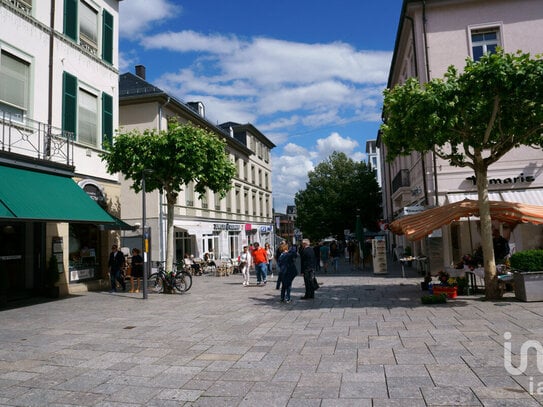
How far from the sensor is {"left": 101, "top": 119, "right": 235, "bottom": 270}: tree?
14.0 metres

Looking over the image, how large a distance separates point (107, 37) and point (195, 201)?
534 inches

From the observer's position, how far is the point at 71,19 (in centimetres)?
1468

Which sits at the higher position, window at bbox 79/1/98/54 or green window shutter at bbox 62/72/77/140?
window at bbox 79/1/98/54

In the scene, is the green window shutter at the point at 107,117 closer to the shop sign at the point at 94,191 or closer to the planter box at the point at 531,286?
the shop sign at the point at 94,191

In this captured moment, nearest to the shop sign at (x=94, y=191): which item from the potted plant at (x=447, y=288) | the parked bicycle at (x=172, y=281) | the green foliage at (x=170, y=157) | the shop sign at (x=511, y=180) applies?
the green foliage at (x=170, y=157)

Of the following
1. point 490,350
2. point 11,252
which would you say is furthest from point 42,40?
point 490,350

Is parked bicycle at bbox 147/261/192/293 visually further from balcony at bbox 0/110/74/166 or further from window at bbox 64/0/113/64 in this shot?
window at bbox 64/0/113/64

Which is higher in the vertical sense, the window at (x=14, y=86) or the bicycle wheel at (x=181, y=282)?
the window at (x=14, y=86)

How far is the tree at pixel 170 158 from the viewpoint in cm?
1401

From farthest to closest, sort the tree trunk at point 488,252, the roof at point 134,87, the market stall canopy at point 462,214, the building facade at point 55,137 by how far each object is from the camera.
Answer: the roof at point 134,87
the building facade at point 55,137
the market stall canopy at point 462,214
the tree trunk at point 488,252

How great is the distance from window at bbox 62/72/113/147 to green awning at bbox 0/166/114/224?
2.46 m

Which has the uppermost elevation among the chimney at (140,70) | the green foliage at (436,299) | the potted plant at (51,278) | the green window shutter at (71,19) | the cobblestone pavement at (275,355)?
the chimney at (140,70)

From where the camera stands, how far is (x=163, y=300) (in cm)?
1260

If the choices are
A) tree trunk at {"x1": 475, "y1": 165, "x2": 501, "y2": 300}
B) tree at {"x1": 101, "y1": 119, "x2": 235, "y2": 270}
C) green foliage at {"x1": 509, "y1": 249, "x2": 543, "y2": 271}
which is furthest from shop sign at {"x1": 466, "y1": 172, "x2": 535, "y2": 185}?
tree at {"x1": 101, "y1": 119, "x2": 235, "y2": 270}
